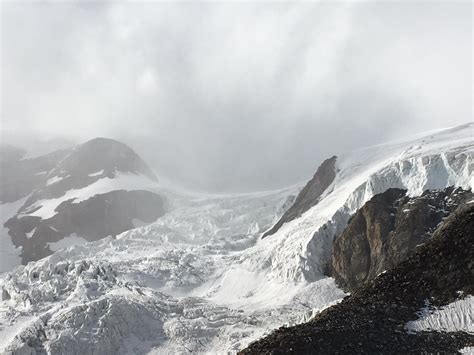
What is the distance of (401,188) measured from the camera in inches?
3317

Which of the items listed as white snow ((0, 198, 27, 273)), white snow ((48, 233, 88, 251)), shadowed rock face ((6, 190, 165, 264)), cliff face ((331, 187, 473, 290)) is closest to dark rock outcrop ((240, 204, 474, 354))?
cliff face ((331, 187, 473, 290))

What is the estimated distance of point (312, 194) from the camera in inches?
4754

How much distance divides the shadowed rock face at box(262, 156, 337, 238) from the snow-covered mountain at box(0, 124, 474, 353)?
2.17 feet

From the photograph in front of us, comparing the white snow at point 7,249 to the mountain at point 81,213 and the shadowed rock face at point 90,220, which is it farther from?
the shadowed rock face at point 90,220

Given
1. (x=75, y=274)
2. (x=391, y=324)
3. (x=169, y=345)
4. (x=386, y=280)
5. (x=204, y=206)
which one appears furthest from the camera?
(x=204, y=206)

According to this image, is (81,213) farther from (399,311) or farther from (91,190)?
(399,311)

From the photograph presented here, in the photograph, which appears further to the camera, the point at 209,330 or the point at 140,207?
the point at 140,207

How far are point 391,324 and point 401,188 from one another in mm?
55654

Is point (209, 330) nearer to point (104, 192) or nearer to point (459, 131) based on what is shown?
point (459, 131)

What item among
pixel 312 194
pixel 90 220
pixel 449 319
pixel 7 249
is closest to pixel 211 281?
pixel 312 194

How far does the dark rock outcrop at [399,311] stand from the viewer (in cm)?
2980

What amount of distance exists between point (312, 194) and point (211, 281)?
35136 mm

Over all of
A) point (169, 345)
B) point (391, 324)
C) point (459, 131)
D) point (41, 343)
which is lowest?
point (169, 345)

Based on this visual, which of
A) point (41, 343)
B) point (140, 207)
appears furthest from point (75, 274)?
point (140, 207)
